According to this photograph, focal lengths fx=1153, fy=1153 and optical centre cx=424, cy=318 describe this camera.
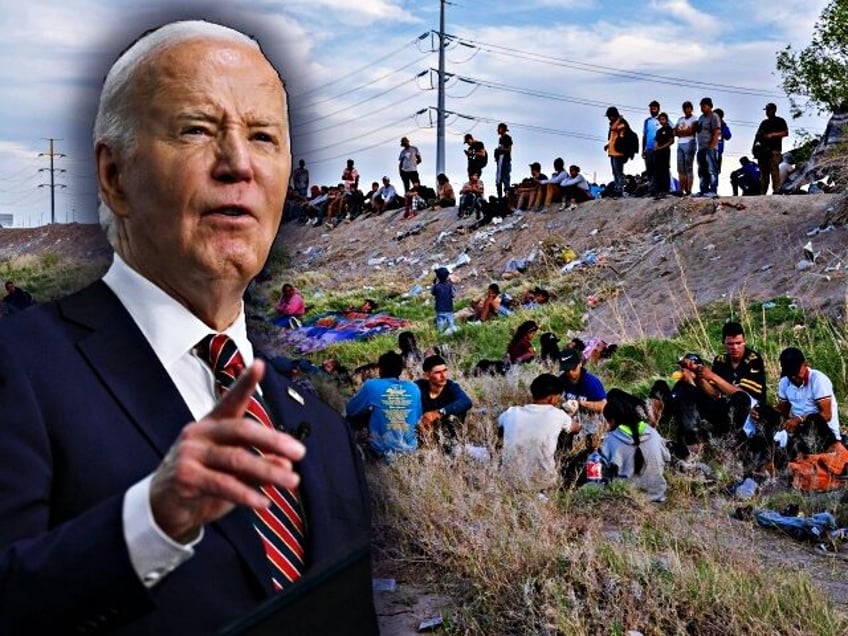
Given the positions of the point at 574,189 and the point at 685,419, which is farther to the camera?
the point at 574,189

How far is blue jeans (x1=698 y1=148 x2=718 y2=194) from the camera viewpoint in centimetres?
1762

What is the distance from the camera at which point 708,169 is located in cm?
1822

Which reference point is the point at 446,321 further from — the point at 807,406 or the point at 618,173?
the point at 807,406

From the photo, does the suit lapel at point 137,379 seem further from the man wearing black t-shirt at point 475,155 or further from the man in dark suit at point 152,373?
the man wearing black t-shirt at point 475,155

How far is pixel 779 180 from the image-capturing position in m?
20.1

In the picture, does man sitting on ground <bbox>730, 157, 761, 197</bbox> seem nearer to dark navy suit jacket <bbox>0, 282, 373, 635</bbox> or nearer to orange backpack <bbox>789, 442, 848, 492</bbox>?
orange backpack <bbox>789, 442, 848, 492</bbox>

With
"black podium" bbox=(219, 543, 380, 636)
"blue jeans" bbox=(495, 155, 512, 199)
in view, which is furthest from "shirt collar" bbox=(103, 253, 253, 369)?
"blue jeans" bbox=(495, 155, 512, 199)

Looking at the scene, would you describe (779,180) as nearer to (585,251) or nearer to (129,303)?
(585,251)

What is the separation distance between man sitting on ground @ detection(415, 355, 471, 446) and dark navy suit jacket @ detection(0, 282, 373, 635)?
23.5ft

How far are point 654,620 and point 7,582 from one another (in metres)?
4.31

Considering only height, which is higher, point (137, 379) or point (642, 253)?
point (137, 379)

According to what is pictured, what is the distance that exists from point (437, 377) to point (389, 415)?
40.8 inches

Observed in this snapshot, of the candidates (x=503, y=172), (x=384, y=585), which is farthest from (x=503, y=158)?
(x=384, y=585)

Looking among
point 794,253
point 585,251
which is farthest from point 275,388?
point 585,251
